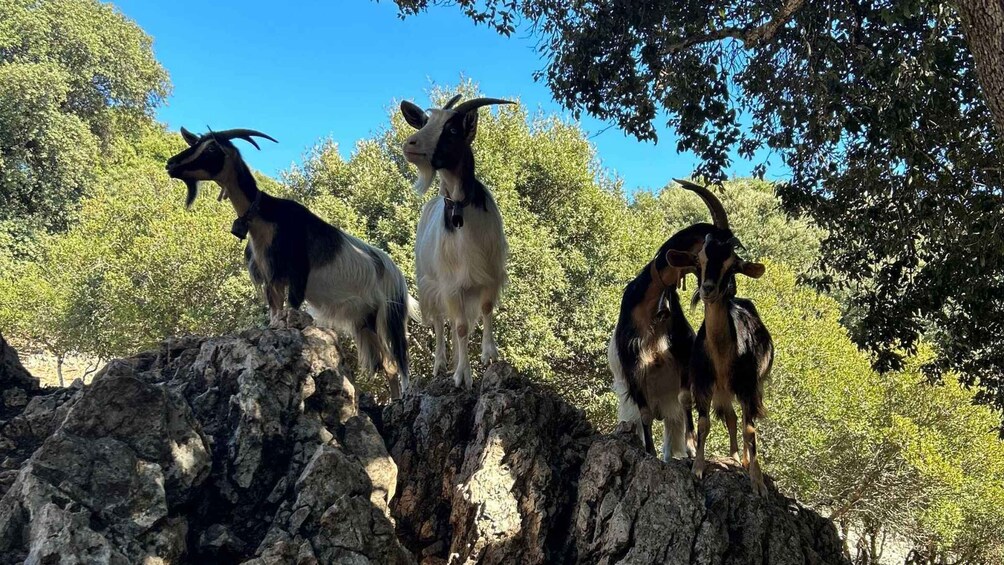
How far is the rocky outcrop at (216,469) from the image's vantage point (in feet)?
10.3

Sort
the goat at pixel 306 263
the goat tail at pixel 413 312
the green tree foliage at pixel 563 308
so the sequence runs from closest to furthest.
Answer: the goat at pixel 306 263 < the goat tail at pixel 413 312 < the green tree foliage at pixel 563 308

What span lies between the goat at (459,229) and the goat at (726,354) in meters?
1.56

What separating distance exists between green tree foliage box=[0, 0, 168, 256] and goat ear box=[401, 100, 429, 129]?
20553 millimetres

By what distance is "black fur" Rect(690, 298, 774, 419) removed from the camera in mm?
4387

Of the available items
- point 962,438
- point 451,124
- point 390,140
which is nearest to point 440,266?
point 451,124

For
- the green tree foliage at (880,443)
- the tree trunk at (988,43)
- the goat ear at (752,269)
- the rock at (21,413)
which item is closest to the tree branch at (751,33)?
the tree trunk at (988,43)

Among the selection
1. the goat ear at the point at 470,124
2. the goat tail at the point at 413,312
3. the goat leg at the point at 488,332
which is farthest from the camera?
the goat tail at the point at 413,312

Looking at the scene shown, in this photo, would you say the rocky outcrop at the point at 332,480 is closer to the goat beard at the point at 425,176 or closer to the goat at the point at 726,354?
the goat at the point at 726,354

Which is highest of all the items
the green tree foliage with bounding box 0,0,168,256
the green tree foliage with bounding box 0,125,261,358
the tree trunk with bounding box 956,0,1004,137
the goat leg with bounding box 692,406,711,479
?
the green tree foliage with bounding box 0,0,168,256

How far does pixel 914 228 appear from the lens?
5281mm

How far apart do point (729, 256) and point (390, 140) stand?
46.4ft

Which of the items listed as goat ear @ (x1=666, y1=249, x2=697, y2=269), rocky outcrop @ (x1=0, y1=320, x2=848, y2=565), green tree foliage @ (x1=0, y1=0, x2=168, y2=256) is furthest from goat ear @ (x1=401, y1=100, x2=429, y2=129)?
green tree foliage @ (x1=0, y1=0, x2=168, y2=256)

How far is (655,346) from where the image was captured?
4.91 metres

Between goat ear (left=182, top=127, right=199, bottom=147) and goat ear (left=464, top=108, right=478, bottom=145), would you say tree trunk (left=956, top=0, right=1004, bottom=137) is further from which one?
goat ear (left=182, top=127, right=199, bottom=147)
